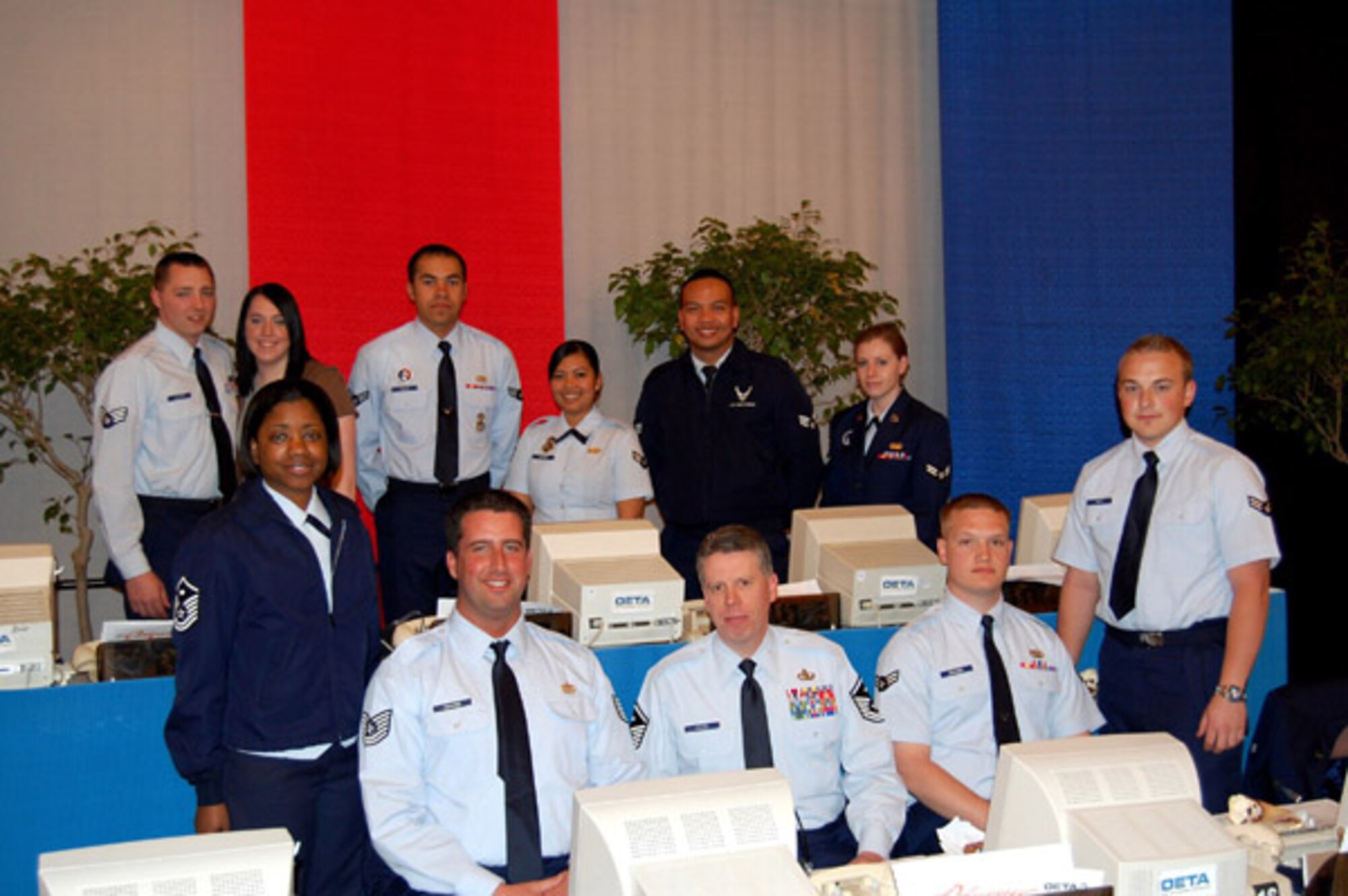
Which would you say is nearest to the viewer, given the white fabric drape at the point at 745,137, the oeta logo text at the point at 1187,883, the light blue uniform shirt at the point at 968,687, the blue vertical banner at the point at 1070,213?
Result: the oeta logo text at the point at 1187,883

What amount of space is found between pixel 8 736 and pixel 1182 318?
637 cm

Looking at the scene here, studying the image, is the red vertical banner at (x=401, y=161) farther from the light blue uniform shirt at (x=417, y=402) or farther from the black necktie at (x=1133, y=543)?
the black necktie at (x=1133, y=543)

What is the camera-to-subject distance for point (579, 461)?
4.85 meters

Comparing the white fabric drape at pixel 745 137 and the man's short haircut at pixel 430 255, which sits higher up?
the white fabric drape at pixel 745 137

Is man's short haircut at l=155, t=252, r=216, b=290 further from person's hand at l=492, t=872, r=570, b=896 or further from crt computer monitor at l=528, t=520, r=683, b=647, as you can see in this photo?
person's hand at l=492, t=872, r=570, b=896

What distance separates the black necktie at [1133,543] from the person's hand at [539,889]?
173 cm

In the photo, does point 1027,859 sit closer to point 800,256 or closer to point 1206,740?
Result: point 1206,740

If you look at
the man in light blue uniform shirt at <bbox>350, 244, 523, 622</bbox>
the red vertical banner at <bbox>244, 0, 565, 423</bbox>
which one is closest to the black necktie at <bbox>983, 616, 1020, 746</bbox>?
the man in light blue uniform shirt at <bbox>350, 244, 523, 622</bbox>

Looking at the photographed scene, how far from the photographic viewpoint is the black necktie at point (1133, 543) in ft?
11.4

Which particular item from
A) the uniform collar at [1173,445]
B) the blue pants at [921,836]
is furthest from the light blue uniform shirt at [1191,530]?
the blue pants at [921,836]

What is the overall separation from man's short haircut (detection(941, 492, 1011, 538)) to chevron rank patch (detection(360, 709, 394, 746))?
56.5 inches

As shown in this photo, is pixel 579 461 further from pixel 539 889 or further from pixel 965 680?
pixel 539 889

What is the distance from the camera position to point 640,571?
348 cm

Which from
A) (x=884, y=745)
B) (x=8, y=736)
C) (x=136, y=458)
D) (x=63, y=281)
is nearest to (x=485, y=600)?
(x=884, y=745)
